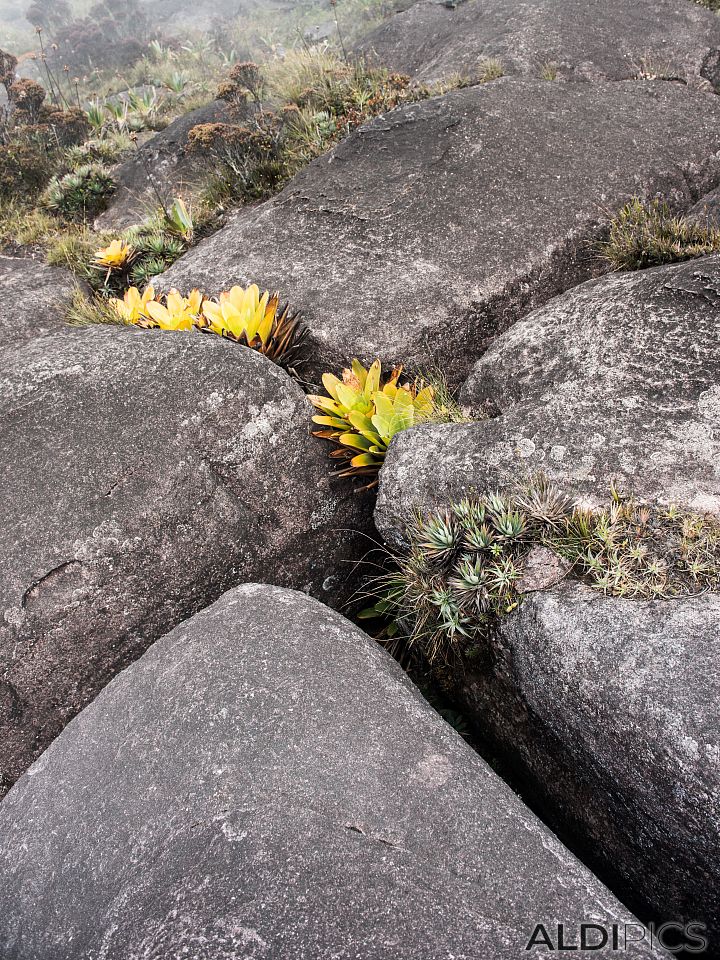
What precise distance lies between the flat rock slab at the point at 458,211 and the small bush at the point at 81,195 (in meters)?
3.08

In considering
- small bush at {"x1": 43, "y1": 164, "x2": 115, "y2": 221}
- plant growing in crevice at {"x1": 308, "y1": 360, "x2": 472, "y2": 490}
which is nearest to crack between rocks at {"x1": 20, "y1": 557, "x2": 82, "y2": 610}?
plant growing in crevice at {"x1": 308, "y1": 360, "x2": 472, "y2": 490}

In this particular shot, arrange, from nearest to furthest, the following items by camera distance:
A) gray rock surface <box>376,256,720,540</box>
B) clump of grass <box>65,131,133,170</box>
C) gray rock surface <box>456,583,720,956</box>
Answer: gray rock surface <box>456,583,720,956</box>, gray rock surface <box>376,256,720,540</box>, clump of grass <box>65,131,133,170</box>

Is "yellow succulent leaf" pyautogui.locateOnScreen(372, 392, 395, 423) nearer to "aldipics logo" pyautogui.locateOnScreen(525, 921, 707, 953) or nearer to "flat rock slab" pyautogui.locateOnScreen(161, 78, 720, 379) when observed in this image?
"flat rock slab" pyautogui.locateOnScreen(161, 78, 720, 379)

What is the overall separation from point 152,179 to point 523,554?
7.01 m

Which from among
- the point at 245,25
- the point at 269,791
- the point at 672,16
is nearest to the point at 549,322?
the point at 269,791

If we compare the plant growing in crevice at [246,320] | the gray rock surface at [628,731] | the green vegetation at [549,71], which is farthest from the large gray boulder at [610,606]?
the green vegetation at [549,71]

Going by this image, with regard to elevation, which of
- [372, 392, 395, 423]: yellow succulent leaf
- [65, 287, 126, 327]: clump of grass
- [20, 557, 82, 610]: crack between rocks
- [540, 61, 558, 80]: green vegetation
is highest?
[540, 61, 558, 80]: green vegetation

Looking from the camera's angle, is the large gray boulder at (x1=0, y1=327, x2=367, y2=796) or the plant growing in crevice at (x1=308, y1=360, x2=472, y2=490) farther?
the plant growing in crevice at (x1=308, y1=360, x2=472, y2=490)

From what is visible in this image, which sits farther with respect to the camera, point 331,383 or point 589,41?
point 589,41

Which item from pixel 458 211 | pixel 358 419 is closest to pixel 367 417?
pixel 358 419

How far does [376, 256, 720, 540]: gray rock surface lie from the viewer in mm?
3074

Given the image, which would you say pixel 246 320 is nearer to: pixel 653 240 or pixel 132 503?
pixel 132 503

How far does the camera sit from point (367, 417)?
3.92m

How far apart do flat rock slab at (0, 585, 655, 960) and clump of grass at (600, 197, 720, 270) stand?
10.4 ft
